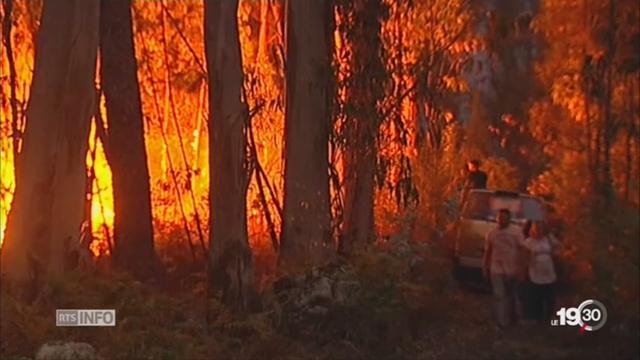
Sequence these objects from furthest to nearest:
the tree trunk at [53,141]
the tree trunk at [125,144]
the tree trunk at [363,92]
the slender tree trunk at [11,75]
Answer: the tree trunk at [125,144]
the slender tree trunk at [11,75]
the tree trunk at [363,92]
the tree trunk at [53,141]

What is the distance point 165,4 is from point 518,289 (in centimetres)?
761

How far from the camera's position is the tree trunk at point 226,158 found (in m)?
10.6

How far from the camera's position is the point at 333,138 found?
11539 mm

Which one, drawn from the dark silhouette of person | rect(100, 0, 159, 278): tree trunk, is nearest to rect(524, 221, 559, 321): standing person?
the dark silhouette of person

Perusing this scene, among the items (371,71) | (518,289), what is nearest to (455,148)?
(371,71)

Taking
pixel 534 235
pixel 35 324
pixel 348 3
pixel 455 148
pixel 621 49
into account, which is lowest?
pixel 35 324

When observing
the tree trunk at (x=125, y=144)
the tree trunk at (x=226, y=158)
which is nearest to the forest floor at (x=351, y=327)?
the tree trunk at (x=226, y=158)

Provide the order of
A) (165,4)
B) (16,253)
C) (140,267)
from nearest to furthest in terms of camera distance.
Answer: (16,253)
(140,267)
(165,4)

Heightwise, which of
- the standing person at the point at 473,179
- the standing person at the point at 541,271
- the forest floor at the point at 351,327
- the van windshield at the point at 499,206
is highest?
the standing person at the point at 473,179

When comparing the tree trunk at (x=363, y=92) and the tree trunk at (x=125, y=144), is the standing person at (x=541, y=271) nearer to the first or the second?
the tree trunk at (x=363, y=92)

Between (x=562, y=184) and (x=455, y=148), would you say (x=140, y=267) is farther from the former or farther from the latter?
(x=562, y=184)

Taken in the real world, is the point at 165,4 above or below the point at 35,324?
above

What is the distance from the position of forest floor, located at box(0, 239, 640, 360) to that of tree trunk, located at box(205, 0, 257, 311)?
46 centimetres

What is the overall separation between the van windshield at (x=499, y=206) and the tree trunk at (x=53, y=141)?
3850 mm
